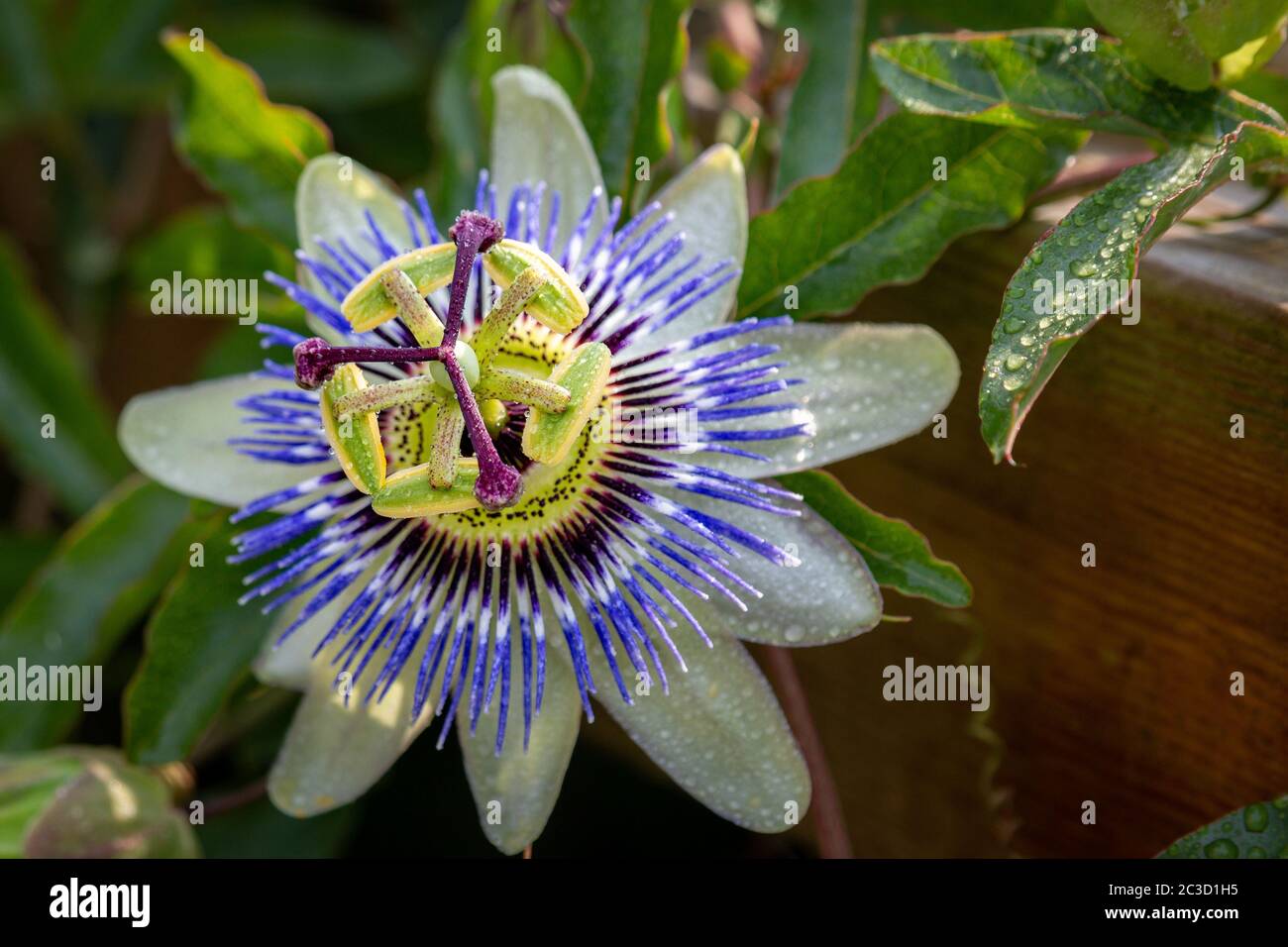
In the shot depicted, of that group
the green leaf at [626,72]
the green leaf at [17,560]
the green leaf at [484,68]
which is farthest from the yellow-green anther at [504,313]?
the green leaf at [17,560]

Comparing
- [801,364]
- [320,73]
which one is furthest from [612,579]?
[320,73]

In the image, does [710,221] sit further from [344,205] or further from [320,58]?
[320,58]

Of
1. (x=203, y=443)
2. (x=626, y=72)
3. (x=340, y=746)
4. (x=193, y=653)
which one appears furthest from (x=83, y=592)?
(x=626, y=72)

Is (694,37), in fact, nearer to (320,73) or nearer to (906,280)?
(320,73)

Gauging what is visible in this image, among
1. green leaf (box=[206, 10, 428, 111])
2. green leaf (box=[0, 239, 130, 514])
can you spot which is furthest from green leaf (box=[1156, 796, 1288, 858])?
green leaf (box=[206, 10, 428, 111])

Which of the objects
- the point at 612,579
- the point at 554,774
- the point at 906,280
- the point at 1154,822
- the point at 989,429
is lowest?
the point at 1154,822

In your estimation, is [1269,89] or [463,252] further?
[1269,89]
